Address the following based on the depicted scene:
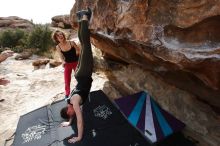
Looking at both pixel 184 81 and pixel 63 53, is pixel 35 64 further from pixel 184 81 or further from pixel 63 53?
pixel 184 81

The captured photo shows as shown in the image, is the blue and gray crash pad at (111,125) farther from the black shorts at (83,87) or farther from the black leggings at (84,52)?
the black leggings at (84,52)

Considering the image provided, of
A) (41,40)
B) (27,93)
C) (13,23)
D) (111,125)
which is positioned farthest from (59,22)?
(111,125)

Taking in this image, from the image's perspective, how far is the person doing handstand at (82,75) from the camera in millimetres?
5793

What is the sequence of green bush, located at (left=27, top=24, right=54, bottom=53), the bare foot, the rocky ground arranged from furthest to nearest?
1. green bush, located at (left=27, top=24, right=54, bottom=53)
2. the rocky ground
3. the bare foot

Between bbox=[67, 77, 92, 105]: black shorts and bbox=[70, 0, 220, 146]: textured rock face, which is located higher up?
bbox=[70, 0, 220, 146]: textured rock face

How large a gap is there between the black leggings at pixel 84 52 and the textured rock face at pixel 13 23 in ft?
85.2

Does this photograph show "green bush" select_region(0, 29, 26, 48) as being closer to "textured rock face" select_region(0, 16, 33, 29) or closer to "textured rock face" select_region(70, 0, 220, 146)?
"textured rock face" select_region(0, 16, 33, 29)

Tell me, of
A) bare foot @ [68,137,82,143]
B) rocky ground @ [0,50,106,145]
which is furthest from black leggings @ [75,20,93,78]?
rocky ground @ [0,50,106,145]

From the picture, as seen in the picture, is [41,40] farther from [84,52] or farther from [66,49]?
[84,52]

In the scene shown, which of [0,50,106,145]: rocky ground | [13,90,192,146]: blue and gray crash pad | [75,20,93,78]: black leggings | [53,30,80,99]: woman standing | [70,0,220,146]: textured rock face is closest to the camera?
[70,0,220,146]: textured rock face

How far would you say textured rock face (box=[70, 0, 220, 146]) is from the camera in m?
3.77

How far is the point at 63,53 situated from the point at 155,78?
2.21 meters

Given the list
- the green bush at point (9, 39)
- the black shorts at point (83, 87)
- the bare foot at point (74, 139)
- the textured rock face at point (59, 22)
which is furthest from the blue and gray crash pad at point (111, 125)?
the textured rock face at point (59, 22)

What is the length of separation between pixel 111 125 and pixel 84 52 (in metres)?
1.62
